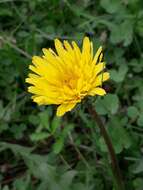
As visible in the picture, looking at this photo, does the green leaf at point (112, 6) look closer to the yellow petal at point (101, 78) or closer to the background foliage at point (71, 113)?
the background foliage at point (71, 113)

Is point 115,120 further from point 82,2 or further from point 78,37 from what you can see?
point 82,2

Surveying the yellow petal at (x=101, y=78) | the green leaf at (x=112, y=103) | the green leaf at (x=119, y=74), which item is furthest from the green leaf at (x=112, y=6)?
the yellow petal at (x=101, y=78)

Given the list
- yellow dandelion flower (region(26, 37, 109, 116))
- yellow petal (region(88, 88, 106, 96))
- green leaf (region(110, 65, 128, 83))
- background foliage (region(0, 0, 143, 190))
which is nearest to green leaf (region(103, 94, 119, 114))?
background foliage (region(0, 0, 143, 190))

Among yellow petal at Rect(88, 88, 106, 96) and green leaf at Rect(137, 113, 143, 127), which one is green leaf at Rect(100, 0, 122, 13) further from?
yellow petal at Rect(88, 88, 106, 96)

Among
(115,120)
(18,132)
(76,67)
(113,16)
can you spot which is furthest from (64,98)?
(113,16)

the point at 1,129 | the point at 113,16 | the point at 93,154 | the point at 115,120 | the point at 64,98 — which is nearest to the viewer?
the point at 64,98
